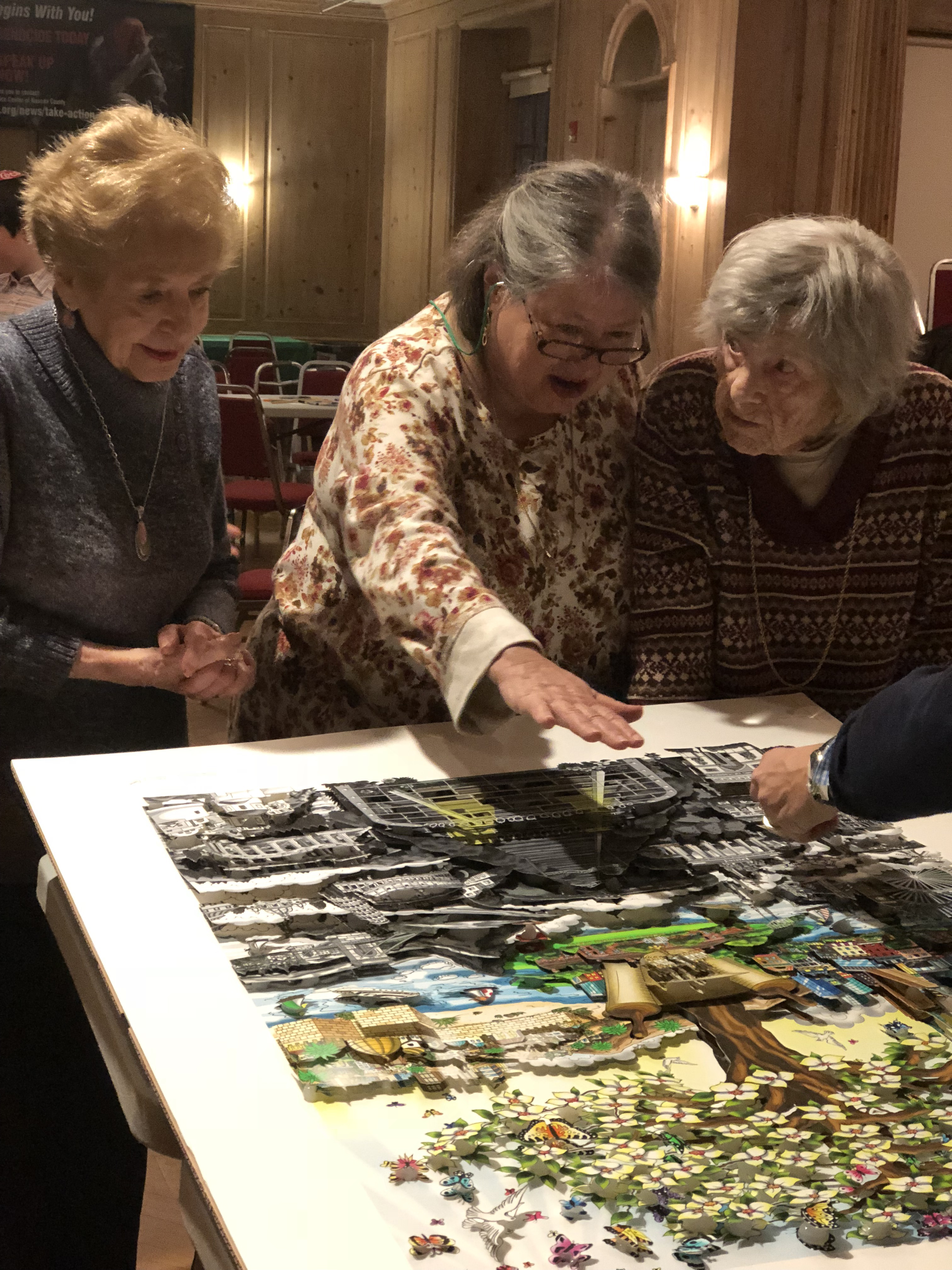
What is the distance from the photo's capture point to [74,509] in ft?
5.77

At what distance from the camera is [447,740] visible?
1790 millimetres

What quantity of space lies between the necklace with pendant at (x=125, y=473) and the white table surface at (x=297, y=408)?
4977mm

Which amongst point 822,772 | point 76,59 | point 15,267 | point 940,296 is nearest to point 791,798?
point 822,772

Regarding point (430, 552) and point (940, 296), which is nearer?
point (430, 552)

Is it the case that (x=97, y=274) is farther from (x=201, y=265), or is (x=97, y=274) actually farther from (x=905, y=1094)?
(x=905, y=1094)

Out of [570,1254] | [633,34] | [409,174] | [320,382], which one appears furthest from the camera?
[409,174]

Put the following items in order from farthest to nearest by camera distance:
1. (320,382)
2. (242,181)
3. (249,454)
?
(242,181), (320,382), (249,454)

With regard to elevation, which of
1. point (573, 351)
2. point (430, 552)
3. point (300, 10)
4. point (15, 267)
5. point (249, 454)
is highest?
point (300, 10)

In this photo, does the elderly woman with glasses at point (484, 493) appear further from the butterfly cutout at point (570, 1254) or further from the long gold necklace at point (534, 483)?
the butterfly cutout at point (570, 1254)

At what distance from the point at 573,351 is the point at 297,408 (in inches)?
217

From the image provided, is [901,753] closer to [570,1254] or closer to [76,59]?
[570,1254]

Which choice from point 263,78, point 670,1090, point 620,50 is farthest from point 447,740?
point 263,78

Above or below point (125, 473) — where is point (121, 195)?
above

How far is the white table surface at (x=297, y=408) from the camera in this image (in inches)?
276
